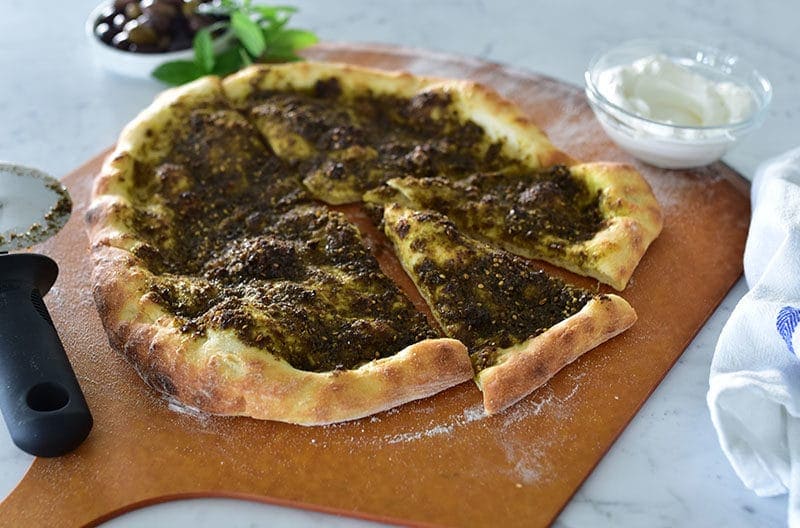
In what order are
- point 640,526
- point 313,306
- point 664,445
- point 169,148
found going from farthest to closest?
1. point 169,148
2. point 313,306
3. point 664,445
4. point 640,526

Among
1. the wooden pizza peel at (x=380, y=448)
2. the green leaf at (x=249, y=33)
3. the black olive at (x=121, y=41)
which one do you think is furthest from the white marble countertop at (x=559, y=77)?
the green leaf at (x=249, y=33)

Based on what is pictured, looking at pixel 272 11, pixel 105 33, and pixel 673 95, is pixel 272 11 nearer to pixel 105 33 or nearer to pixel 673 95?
pixel 105 33

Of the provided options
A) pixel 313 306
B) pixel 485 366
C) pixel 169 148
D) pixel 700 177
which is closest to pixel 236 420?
pixel 313 306

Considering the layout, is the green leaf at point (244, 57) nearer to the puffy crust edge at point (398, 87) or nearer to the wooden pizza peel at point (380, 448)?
the puffy crust edge at point (398, 87)

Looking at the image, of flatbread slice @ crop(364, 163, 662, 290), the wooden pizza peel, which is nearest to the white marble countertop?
the wooden pizza peel

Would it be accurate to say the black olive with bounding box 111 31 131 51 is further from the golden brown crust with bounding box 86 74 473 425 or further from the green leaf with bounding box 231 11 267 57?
the golden brown crust with bounding box 86 74 473 425

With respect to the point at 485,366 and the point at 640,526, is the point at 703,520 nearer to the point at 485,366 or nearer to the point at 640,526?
the point at 640,526

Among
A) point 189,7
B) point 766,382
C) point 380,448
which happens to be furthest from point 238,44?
point 766,382
